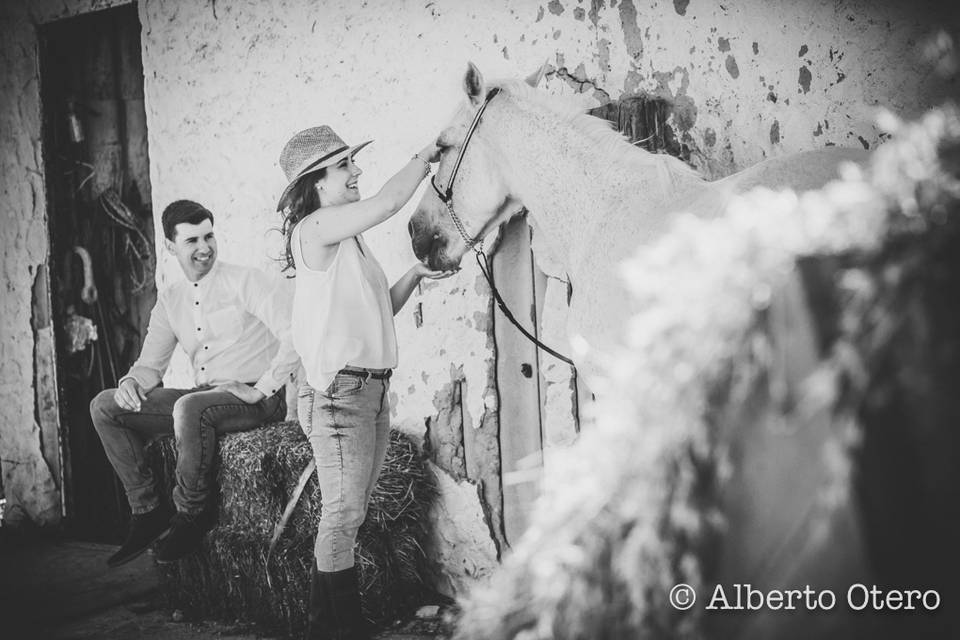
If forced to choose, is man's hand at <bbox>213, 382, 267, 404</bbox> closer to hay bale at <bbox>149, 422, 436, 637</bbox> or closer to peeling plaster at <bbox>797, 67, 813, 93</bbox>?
hay bale at <bbox>149, 422, 436, 637</bbox>

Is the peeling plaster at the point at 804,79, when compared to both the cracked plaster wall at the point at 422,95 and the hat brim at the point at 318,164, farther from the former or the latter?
the hat brim at the point at 318,164

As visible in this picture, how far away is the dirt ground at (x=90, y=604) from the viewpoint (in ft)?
11.7

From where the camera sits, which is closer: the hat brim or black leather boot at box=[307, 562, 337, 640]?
black leather boot at box=[307, 562, 337, 640]

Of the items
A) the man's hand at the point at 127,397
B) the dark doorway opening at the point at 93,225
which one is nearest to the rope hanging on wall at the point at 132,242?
the dark doorway opening at the point at 93,225

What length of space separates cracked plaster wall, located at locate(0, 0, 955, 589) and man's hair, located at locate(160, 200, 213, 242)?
344mm

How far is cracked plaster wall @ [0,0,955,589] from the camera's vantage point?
2859 mm

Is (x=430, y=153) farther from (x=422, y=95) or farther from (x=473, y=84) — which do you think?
(x=422, y=95)

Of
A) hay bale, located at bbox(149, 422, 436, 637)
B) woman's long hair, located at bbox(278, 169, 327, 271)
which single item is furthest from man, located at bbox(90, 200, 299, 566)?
woman's long hair, located at bbox(278, 169, 327, 271)

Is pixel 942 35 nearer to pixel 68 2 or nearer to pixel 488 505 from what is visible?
pixel 488 505

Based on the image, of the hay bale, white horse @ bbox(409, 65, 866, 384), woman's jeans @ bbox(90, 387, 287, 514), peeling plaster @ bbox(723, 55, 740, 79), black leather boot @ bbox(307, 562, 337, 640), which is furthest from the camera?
woman's jeans @ bbox(90, 387, 287, 514)

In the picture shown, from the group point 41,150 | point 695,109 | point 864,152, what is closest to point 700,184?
point 864,152

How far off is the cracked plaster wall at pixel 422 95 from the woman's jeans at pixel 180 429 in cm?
75

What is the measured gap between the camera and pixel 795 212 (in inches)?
37.5

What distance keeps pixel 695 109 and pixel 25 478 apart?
492 cm
